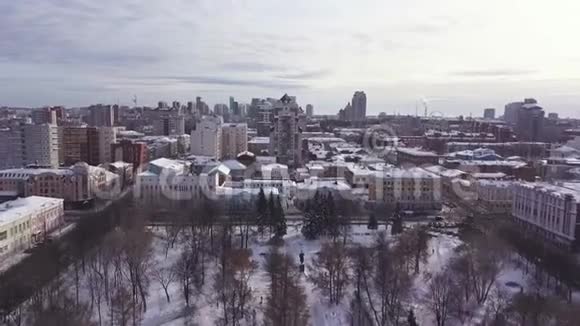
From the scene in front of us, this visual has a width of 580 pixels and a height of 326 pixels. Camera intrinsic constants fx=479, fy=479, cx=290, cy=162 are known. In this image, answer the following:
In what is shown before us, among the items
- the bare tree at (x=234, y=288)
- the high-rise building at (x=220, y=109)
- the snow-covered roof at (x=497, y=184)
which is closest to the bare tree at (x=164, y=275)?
the bare tree at (x=234, y=288)

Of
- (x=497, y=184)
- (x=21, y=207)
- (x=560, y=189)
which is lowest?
(x=21, y=207)

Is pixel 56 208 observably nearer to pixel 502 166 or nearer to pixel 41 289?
pixel 41 289

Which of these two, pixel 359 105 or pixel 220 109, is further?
pixel 220 109

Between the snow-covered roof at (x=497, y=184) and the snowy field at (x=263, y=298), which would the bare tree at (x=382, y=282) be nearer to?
the snowy field at (x=263, y=298)

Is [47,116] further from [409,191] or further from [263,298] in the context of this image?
[263,298]

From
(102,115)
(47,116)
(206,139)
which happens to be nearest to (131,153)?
(206,139)

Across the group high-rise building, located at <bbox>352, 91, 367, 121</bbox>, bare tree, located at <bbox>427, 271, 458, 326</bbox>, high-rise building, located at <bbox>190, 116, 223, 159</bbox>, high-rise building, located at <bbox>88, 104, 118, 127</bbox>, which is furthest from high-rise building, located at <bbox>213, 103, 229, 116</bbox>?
bare tree, located at <bbox>427, 271, 458, 326</bbox>

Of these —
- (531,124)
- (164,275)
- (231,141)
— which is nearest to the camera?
(164,275)

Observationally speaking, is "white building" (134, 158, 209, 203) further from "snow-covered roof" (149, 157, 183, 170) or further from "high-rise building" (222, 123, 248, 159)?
"high-rise building" (222, 123, 248, 159)
